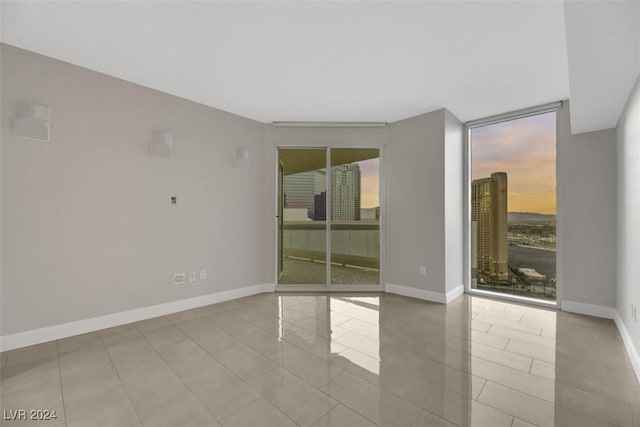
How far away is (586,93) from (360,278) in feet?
11.2

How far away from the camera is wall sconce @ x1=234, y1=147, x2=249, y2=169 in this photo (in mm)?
4059

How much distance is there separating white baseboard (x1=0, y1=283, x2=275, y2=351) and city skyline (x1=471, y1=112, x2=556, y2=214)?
4.07m

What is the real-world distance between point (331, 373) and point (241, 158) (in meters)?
3.05

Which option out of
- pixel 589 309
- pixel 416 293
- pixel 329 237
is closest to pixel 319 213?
pixel 329 237

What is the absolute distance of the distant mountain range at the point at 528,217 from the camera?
3719mm

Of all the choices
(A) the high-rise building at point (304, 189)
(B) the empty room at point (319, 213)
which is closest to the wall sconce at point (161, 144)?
(B) the empty room at point (319, 213)

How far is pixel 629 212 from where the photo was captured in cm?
252

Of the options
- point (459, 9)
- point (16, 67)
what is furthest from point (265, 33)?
point (16, 67)

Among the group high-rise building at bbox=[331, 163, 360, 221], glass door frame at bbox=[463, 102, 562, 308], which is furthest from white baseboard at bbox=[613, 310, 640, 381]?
high-rise building at bbox=[331, 163, 360, 221]

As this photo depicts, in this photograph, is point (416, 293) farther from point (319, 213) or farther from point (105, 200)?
point (105, 200)

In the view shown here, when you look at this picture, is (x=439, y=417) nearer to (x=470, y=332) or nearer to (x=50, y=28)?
(x=470, y=332)

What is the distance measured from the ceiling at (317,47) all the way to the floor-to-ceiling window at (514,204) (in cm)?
57

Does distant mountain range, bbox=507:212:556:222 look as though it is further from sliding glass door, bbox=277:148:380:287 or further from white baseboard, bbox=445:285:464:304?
sliding glass door, bbox=277:148:380:287

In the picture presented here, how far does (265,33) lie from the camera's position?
224 cm
